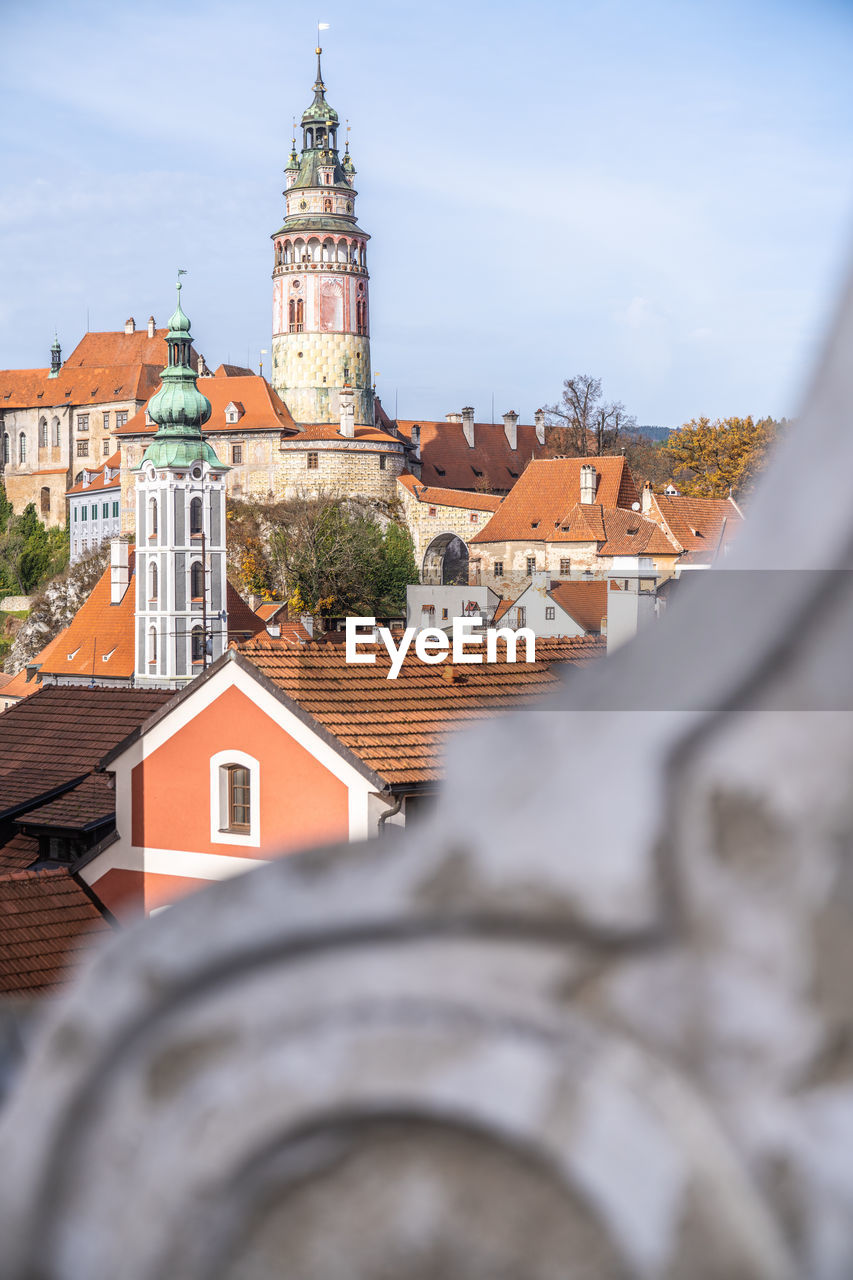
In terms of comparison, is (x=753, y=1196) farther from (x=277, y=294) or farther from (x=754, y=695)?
(x=277, y=294)

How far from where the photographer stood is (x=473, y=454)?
70.4m

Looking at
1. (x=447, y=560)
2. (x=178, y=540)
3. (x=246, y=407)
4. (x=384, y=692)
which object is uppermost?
(x=246, y=407)

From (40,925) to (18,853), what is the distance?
3.75 metres

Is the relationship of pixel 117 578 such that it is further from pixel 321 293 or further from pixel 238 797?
pixel 238 797

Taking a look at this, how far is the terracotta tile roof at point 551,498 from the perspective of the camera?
52812 mm

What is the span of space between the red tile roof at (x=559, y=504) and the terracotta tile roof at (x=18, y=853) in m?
40.5

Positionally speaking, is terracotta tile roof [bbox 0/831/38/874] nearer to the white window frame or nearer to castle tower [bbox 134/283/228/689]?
the white window frame

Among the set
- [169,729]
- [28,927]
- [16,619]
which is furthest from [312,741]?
[16,619]

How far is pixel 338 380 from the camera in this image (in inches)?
2496

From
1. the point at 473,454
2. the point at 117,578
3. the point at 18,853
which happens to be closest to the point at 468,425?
the point at 473,454

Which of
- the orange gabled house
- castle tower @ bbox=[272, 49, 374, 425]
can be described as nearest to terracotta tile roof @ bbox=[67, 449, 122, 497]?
castle tower @ bbox=[272, 49, 374, 425]

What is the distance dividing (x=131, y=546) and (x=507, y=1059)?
2279 inches

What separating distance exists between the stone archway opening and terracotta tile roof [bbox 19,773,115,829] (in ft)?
149

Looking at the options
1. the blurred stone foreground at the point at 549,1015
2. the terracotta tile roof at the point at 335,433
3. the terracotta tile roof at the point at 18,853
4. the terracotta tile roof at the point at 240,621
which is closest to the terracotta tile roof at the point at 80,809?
the terracotta tile roof at the point at 18,853
